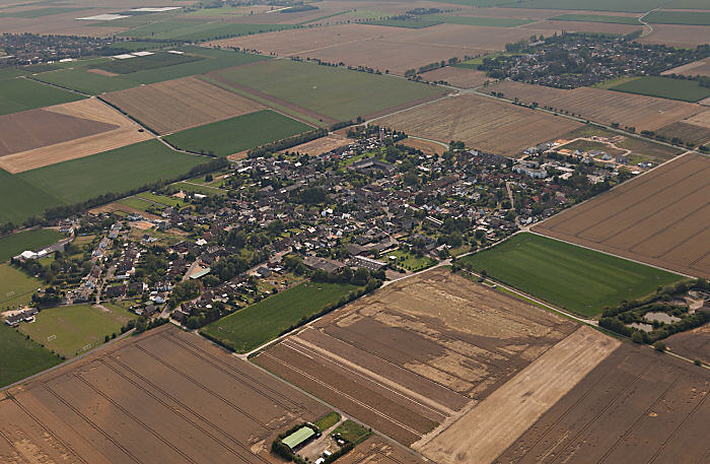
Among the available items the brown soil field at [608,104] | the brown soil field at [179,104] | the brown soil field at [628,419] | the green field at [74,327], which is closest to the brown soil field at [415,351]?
the brown soil field at [628,419]

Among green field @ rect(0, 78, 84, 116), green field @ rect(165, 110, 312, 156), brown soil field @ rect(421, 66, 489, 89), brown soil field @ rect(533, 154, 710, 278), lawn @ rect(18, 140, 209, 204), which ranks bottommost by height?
brown soil field @ rect(533, 154, 710, 278)

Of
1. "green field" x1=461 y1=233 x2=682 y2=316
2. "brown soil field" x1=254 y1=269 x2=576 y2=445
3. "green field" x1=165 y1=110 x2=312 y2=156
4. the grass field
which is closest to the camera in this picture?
"brown soil field" x1=254 y1=269 x2=576 y2=445

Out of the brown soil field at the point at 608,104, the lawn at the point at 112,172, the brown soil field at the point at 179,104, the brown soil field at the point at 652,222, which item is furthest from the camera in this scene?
the brown soil field at the point at 179,104

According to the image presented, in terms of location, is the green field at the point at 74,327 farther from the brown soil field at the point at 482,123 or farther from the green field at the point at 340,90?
the green field at the point at 340,90

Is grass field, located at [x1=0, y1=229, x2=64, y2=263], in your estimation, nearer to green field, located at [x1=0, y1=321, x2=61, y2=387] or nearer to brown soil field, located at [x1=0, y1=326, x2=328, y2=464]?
green field, located at [x1=0, y1=321, x2=61, y2=387]

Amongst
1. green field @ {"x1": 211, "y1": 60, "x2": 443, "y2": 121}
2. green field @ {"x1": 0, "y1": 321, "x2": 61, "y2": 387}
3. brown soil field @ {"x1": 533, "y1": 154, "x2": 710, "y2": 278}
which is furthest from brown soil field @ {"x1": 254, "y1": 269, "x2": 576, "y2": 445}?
green field @ {"x1": 211, "y1": 60, "x2": 443, "y2": 121}

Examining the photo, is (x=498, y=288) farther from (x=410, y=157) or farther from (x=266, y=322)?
(x=410, y=157)

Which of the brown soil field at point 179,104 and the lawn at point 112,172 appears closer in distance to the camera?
the lawn at point 112,172

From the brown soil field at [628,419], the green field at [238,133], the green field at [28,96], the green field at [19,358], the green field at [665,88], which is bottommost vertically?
the brown soil field at [628,419]
